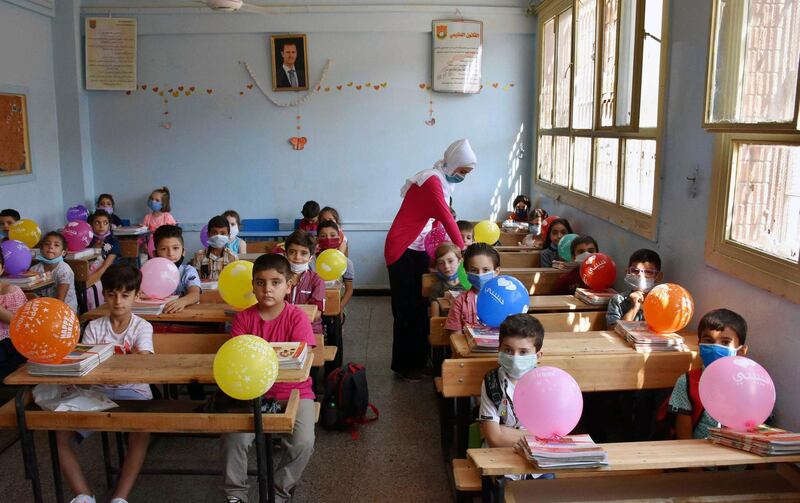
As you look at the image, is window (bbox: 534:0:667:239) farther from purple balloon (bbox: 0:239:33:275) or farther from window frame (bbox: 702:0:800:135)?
purple balloon (bbox: 0:239:33:275)

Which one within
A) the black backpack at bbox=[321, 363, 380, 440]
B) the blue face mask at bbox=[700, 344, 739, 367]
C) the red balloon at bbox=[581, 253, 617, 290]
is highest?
the red balloon at bbox=[581, 253, 617, 290]

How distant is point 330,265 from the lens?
377 centimetres

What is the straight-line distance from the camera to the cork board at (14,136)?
5621mm

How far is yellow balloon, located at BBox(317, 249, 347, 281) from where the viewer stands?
3.77 meters

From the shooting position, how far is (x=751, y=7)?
107 inches

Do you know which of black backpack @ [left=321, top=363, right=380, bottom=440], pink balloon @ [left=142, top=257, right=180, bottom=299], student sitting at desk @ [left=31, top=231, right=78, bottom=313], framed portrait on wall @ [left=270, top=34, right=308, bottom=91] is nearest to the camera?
pink balloon @ [left=142, top=257, right=180, bottom=299]

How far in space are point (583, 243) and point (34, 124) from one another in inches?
198

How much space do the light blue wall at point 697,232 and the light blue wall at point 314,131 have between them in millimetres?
3199

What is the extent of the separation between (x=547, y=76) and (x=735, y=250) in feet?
12.4

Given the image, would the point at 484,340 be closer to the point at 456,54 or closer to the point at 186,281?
the point at 186,281

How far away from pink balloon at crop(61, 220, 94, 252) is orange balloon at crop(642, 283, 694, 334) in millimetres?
4288

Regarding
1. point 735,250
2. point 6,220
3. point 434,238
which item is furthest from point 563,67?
point 6,220

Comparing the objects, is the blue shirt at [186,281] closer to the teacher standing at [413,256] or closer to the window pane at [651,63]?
the teacher standing at [413,256]

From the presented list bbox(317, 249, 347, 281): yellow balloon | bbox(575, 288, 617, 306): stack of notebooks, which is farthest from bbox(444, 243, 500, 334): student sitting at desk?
bbox(317, 249, 347, 281): yellow balloon
